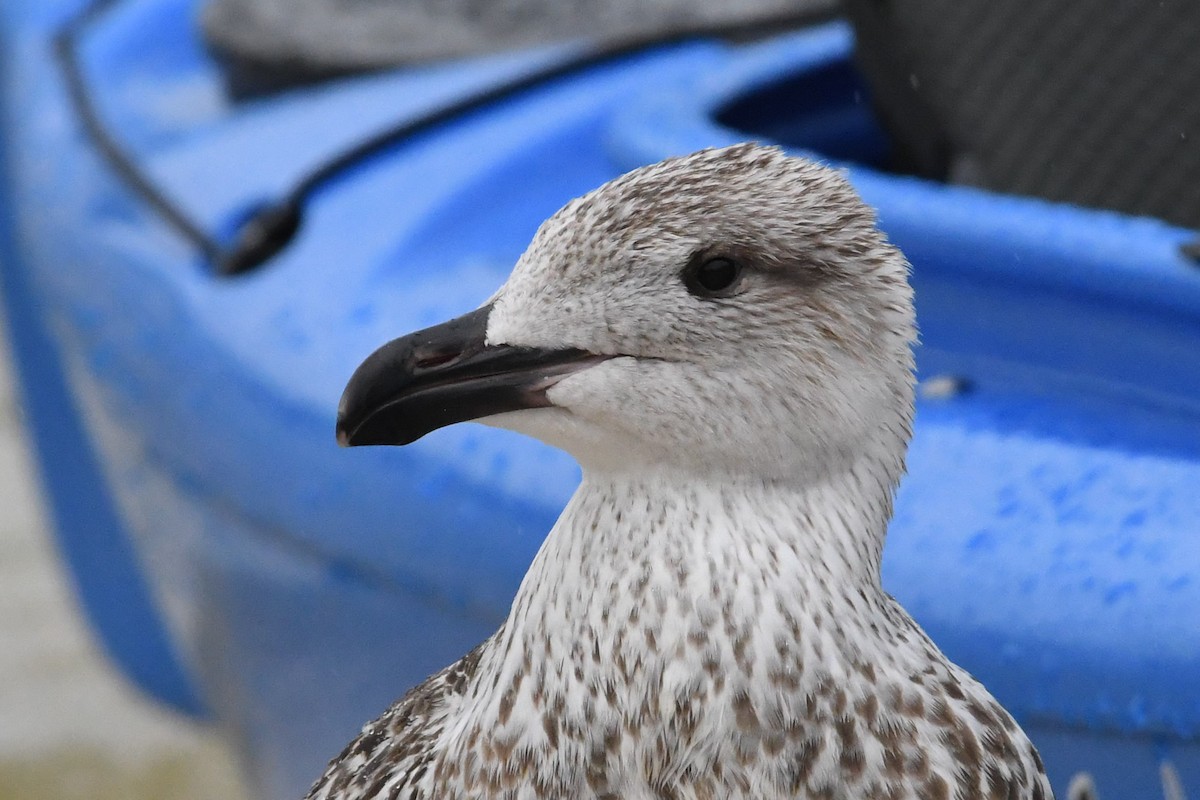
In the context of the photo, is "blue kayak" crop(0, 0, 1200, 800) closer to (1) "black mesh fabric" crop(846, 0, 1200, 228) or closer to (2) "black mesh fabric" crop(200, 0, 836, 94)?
(2) "black mesh fabric" crop(200, 0, 836, 94)

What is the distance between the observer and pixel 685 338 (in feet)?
3.80

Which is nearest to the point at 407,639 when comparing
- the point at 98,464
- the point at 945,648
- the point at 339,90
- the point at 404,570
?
the point at 404,570

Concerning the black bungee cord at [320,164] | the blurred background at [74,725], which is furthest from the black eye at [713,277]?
the blurred background at [74,725]

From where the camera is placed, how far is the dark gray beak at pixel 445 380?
1139 millimetres

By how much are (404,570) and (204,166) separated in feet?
3.58

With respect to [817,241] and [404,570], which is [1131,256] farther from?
[404,570]

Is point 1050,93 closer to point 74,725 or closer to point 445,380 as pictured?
point 445,380

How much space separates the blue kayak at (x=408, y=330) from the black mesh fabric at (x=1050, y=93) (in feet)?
0.71

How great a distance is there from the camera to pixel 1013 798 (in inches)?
48.4

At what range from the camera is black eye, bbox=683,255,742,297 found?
3.82ft

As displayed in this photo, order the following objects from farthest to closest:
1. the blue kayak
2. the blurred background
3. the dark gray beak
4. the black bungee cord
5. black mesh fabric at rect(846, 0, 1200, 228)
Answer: the blurred background
the black bungee cord
black mesh fabric at rect(846, 0, 1200, 228)
the blue kayak
the dark gray beak

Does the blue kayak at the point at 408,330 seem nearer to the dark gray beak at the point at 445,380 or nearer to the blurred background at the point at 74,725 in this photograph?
the blurred background at the point at 74,725

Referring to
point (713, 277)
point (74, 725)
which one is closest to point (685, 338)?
point (713, 277)

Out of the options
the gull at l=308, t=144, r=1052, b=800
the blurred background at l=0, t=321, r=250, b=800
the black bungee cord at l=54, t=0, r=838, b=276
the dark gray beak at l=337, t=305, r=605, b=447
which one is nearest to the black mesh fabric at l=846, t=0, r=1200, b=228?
the black bungee cord at l=54, t=0, r=838, b=276
